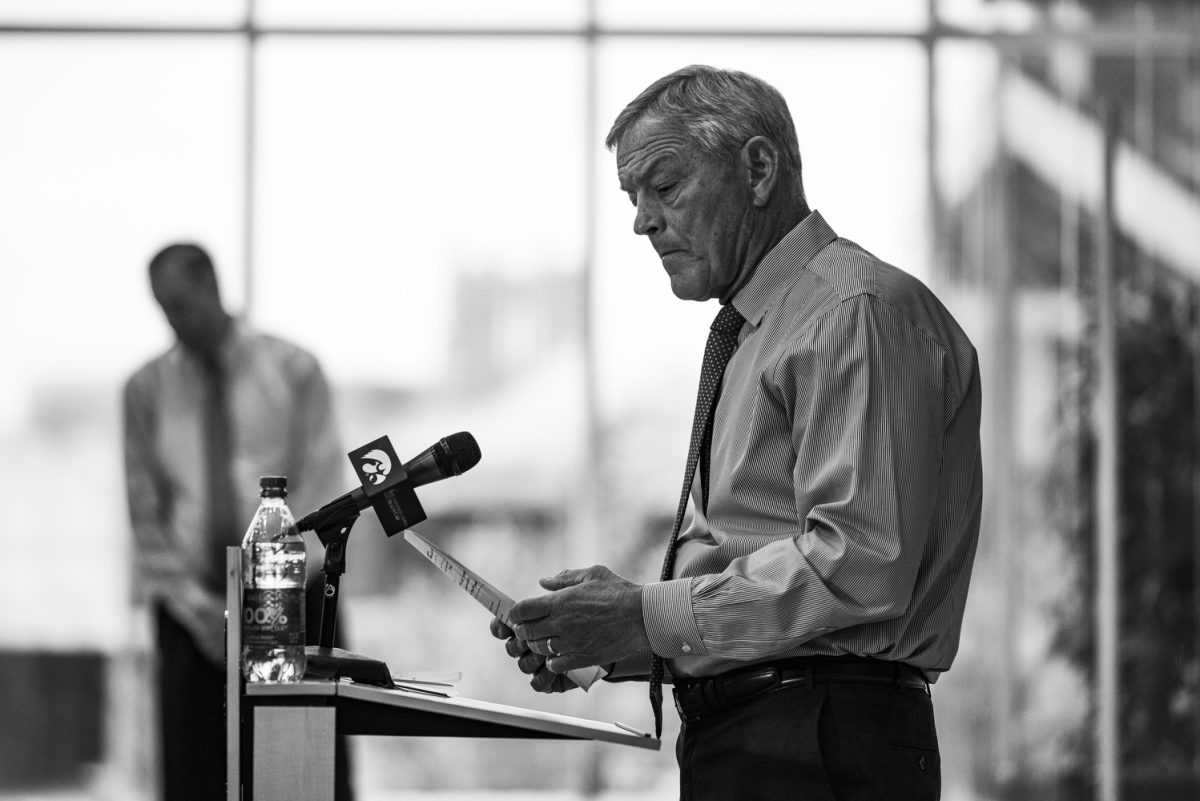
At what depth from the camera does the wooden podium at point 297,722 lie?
175 centimetres

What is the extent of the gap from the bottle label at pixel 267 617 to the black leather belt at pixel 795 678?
54 cm

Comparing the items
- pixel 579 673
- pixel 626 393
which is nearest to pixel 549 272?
pixel 626 393

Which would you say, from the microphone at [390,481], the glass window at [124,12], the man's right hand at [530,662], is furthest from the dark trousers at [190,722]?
the glass window at [124,12]

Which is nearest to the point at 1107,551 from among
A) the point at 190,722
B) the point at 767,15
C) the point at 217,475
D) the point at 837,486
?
the point at 767,15

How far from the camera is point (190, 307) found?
413cm

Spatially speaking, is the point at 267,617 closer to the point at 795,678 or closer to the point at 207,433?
the point at 795,678

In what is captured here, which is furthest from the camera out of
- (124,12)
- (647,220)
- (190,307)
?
(124,12)

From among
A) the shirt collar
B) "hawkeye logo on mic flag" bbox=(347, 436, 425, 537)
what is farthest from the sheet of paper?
the shirt collar

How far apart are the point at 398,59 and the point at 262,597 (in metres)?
4.63

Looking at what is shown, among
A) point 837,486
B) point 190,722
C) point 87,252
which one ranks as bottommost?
point 190,722

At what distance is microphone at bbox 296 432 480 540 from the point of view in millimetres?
1909

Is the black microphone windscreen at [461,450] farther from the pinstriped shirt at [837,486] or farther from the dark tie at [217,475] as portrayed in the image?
the dark tie at [217,475]

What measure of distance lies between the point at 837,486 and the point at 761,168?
51 centimetres

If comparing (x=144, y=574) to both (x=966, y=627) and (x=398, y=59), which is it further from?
(x=966, y=627)
